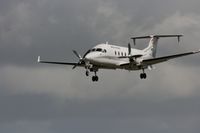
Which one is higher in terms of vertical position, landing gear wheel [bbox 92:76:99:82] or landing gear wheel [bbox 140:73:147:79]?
landing gear wheel [bbox 140:73:147:79]

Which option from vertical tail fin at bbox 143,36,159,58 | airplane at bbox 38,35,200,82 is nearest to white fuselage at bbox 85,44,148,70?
airplane at bbox 38,35,200,82

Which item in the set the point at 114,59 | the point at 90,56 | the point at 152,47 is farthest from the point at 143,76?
the point at 152,47

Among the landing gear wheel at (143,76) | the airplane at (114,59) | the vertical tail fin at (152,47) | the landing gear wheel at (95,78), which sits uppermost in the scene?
the vertical tail fin at (152,47)

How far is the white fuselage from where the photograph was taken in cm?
11081

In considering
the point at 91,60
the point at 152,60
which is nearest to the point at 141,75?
the point at 152,60

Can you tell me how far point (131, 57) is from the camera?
114 metres

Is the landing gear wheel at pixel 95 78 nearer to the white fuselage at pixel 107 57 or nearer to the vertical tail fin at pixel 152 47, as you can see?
the white fuselage at pixel 107 57

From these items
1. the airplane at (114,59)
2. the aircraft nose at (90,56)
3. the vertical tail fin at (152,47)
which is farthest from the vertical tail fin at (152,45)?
the aircraft nose at (90,56)

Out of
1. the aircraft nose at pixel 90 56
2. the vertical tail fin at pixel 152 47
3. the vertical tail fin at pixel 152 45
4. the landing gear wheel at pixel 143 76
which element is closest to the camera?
the aircraft nose at pixel 90 56

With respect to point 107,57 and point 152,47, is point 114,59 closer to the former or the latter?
point 107,57

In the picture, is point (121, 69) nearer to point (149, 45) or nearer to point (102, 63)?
point (102, 63)

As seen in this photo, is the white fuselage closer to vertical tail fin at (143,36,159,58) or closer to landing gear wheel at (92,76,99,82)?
landing gear wheel at (92,76,99,82)

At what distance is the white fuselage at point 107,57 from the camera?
11081 cm

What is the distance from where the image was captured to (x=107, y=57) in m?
112
